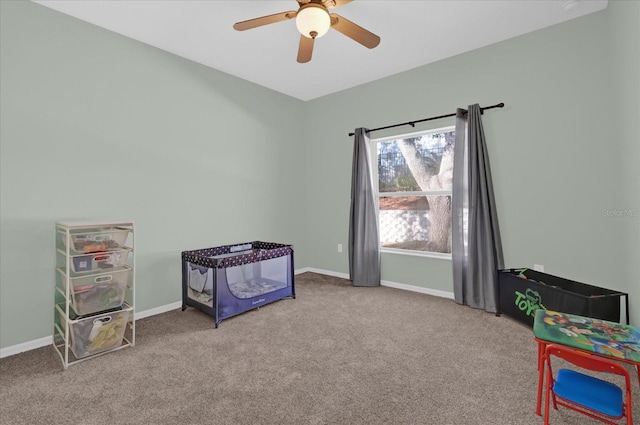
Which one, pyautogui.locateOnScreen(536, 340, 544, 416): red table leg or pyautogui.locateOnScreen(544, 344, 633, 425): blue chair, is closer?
pyautogui.locateOnScreen(544, 344, 633, 425): blue chair

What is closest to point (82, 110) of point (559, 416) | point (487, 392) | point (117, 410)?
point (117, 410)

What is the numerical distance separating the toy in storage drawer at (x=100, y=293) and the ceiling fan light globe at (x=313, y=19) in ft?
6.88

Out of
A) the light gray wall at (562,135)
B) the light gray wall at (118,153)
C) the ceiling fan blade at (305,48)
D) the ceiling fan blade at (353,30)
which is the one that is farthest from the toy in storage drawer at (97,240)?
the light gray wall at (562,135)

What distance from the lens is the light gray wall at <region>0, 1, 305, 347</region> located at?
7.28ft

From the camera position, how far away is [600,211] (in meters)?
2.49

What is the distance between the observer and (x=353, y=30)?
2.09m

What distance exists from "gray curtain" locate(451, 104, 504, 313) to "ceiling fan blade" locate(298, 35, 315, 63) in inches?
65.9

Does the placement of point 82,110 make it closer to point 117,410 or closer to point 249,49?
point 249,49

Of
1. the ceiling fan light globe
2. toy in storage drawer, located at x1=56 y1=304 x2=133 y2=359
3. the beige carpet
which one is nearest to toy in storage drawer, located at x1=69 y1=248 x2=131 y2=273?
toy in storage drawer, located at x1=56 y1=304 x2=133 y2=359

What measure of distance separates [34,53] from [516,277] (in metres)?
4.21

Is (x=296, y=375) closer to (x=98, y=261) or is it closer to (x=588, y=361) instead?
(x=588, y=361)

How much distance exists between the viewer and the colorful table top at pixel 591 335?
1.26 metres

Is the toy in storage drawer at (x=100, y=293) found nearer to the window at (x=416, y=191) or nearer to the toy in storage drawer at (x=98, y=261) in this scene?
the toy in storage drawer at (x=98, y=261)

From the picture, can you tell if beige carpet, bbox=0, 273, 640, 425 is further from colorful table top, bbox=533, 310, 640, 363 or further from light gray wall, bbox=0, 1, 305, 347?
light gray wall, bbox=0, 1, 305, 347
